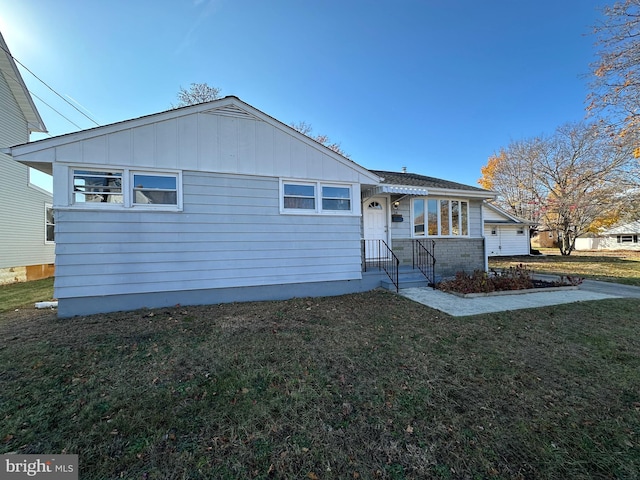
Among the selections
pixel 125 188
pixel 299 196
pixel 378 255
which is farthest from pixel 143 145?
pixel 378 255

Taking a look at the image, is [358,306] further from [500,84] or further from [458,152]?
[458,152]

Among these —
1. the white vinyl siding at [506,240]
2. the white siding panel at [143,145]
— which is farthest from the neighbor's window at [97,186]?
the white vinyl siding at [506,240]

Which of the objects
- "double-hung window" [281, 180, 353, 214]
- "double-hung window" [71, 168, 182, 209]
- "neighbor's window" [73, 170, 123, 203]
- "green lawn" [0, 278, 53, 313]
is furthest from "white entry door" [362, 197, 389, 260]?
"green lawn" [0, 278, 53, 313]

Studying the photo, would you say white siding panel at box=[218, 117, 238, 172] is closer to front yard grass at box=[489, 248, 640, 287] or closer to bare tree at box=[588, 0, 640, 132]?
bare tree at box=[588, 0, 640, 132]

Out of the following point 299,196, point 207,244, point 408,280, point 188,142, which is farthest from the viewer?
point 408,280

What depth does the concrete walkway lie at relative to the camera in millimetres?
5734

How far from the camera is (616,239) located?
109 ft

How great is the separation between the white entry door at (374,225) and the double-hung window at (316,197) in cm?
173

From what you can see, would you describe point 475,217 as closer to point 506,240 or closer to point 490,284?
point 490,284

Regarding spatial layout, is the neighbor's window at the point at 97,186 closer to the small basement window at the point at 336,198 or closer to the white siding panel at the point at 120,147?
the white siding panel at the point at 120,147

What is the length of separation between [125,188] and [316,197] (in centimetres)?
428

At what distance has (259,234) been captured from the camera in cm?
652

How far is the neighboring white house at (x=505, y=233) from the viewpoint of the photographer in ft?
65.4

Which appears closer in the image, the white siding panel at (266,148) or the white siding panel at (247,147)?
the white siding panel at (247,147)
